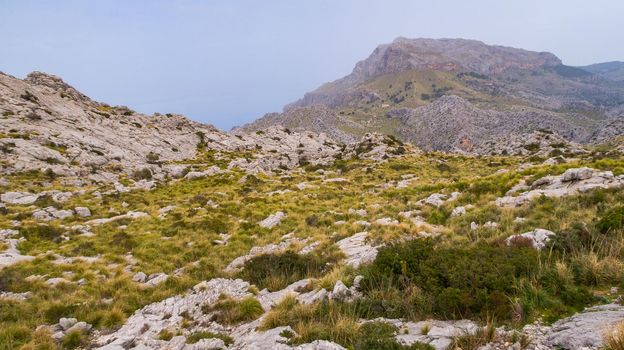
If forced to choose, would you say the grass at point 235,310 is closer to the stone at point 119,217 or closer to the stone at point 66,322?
the stone at point 66,322

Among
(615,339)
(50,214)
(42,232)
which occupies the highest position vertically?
(50,214)

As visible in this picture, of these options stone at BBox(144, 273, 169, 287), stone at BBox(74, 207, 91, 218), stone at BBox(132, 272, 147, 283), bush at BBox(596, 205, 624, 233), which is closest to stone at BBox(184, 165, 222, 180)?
stone at BBox(74, 207, 91, 218)

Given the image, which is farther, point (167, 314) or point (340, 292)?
point (167, 314)

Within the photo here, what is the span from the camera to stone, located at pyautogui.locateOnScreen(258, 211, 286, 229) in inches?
840

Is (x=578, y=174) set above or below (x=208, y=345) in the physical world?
above

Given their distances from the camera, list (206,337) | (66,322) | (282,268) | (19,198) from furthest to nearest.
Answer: (19,198)
(282,268)
(66,322)
(206,337)

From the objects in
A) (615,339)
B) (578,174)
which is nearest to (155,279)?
(615,339)

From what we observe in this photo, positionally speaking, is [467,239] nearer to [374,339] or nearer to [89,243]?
[374,339]

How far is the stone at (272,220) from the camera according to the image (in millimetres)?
21333

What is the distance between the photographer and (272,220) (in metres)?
22.0

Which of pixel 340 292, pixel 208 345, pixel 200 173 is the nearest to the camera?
pixel 208 345

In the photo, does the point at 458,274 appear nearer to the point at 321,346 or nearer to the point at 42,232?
the point at 321,346

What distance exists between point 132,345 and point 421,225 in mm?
12163

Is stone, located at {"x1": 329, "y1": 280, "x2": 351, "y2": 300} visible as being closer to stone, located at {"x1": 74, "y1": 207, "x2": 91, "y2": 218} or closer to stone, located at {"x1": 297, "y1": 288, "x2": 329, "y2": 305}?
stone, located at {"x1": 297, "y1": 288, "x2": 329, "y2": 305}
